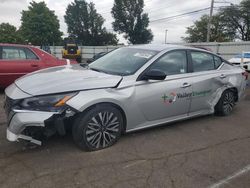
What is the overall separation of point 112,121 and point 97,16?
62.5 m

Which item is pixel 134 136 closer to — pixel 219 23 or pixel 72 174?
pixel 72 174

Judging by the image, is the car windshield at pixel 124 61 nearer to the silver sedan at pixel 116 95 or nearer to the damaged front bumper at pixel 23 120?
the silver sedan at pixel 116 95

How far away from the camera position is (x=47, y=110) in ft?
11.3

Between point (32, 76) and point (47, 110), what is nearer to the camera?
point (47, 110)

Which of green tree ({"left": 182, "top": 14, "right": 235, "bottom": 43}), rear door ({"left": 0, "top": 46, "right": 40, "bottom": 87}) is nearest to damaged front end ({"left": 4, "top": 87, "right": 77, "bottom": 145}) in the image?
rear door ({"left": 0, "top": 46, "right": 40, "bottom": 87})

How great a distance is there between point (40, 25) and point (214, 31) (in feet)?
109

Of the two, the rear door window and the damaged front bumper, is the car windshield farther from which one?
the damaged front bumper

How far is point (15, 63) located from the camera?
24.4 feet

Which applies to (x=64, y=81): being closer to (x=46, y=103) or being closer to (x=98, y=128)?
(x=46, y=103)

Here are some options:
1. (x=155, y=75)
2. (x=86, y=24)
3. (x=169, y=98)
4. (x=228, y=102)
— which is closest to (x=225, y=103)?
(x=228, y=102)

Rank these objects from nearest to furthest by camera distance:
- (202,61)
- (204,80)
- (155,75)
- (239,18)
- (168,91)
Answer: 1. (155,75)
2. (168,91)
3. (204,80)
4. (202,61)
5. (239,18)

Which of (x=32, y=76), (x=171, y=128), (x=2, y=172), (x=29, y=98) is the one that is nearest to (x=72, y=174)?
(x=2, y=172)

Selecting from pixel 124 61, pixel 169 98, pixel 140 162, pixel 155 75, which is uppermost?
pixel 124 61

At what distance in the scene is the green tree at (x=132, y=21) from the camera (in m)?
56.8
